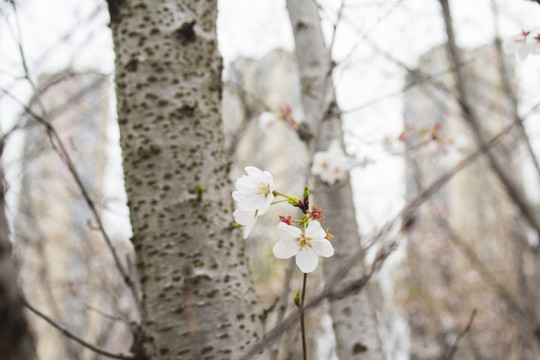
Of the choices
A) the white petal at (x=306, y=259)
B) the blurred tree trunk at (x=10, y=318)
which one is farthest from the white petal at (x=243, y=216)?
the blurred tree trunk at (x=10, y=318)

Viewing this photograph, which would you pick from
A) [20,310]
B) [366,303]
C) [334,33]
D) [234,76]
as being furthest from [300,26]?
[234,76]

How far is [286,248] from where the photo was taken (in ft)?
→ 2.44

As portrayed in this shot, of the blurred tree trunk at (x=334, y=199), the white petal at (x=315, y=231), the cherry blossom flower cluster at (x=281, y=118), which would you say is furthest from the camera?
the cherry blossom flower cluster at (x=281, y=118)

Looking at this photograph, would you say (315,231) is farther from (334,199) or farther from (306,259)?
(334,199)

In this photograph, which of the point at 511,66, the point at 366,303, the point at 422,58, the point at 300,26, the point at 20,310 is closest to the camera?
the point at 20,310

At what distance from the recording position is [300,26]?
2039mm

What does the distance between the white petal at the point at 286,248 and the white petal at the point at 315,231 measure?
1.5 inches

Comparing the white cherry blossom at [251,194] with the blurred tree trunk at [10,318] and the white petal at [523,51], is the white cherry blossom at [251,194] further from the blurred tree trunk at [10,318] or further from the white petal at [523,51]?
the white petal at [523,51]

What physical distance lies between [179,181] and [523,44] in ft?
3.44

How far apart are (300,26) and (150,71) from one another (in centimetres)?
114

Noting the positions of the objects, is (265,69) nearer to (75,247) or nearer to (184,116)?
(75,247)

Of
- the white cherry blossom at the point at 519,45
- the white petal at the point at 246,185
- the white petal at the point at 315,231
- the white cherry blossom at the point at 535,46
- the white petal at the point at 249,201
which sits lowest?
the white petal at the point at 315,231

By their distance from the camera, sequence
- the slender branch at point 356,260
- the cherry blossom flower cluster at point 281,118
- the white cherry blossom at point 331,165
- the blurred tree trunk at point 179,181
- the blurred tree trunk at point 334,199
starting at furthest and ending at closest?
the cherry blossom flower cluster at point 281,118 → the white cherry blossom at point 331,165 → the blurred tree trunk at point 334,199 → the blurred tree trunk at point 179,181 → the slender branch at point 356,260

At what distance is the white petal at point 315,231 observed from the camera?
704 mm
